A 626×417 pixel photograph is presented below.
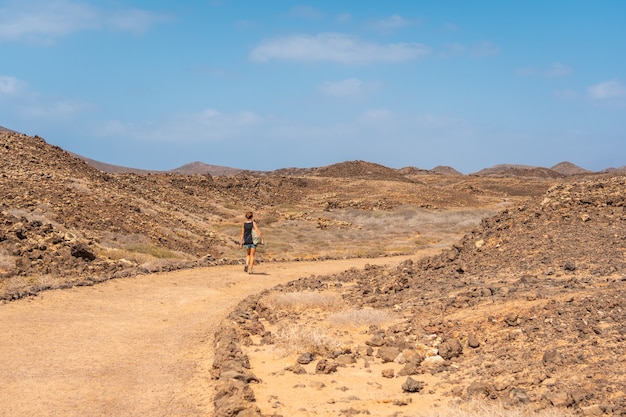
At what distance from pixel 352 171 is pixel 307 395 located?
3201 inches

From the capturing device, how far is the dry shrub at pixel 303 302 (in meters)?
13.3

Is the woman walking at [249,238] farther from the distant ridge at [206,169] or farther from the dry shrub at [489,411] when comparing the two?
the distant ridge at [206,169]

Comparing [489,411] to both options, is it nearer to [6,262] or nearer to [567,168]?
[6,262]

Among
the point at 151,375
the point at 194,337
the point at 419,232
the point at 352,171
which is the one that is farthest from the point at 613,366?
the point at 352,171

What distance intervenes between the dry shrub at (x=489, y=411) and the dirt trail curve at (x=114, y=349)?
267 cm

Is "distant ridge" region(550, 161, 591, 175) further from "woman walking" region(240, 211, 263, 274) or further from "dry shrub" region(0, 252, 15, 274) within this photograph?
"dry shrub" region(0, 252, 15, 274)

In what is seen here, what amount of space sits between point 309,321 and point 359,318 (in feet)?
3.51

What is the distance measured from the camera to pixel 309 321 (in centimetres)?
1181

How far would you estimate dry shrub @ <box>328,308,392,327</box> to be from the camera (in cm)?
1123

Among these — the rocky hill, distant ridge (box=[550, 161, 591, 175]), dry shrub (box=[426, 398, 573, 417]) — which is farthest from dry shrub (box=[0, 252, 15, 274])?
distant ridge (box=[550, 161, 591, 175])

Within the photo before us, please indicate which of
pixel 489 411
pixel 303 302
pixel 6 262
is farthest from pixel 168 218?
pixel 489 411

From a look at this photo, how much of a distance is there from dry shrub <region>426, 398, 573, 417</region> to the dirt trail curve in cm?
267

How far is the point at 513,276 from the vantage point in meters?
12.5

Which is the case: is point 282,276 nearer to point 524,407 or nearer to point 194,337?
point 194,337
